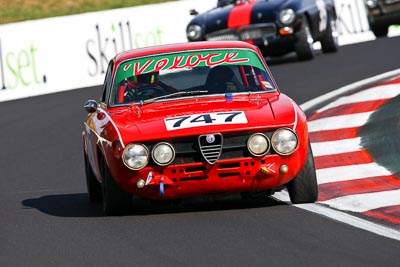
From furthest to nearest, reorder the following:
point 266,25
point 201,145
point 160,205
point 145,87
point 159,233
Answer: point 266,25 → point 145,87 → point 160,205 → point 201,145 → point 159,233

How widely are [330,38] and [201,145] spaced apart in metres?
14.3

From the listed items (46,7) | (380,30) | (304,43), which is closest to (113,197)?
(304,43)

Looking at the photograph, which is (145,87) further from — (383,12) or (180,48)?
(383,12)

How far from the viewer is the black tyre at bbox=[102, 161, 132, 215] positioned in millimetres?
8461

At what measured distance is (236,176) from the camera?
8.17 m

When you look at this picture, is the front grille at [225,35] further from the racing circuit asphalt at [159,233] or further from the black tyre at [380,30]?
the racing circuit asphalt at [159,233]

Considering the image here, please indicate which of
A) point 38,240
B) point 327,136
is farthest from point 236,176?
point 327,136

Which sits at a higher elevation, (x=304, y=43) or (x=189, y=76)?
(x=189, y=76)

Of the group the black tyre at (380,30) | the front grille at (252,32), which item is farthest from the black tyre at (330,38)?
the black tyre at (380,30)

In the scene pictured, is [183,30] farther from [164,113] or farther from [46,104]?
[164,113]

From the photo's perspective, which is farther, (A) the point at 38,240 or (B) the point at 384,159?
(B) the point at 384,159

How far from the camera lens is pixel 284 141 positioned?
8.23 meters

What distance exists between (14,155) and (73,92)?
731cm

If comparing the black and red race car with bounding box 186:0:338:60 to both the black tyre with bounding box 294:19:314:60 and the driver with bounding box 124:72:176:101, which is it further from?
the driver with bounding box 124:72:176:101
